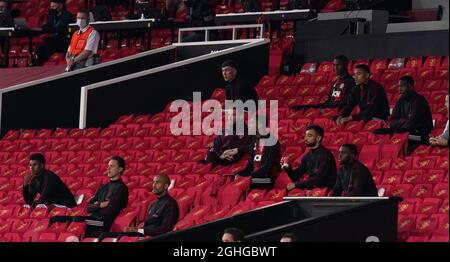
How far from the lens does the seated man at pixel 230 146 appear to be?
16.2 m

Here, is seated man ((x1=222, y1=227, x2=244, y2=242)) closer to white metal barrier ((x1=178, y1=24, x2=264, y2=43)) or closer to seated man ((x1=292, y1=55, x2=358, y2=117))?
seated man ((x1=292, y1=55, x2=358, y2=117))

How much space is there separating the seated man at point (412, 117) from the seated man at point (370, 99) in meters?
0.65

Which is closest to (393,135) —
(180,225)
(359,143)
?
(359,143)

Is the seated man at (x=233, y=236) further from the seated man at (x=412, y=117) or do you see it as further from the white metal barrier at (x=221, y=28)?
the white metal barrier at (x=221, y=28)

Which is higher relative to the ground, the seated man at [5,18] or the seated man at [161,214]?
the seated man at [5,18]

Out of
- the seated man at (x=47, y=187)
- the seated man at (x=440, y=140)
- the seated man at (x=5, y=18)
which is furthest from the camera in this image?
the seated man at (x=5, y=18)

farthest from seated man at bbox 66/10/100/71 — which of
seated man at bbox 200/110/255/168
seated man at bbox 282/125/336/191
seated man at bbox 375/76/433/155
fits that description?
seated man at bbox 282/125/336/191

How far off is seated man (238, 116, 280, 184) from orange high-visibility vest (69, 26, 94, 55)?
499 cm

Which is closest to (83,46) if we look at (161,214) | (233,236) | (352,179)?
(161,214)

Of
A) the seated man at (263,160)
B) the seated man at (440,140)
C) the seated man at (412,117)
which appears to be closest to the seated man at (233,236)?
the seated man at (440,140)

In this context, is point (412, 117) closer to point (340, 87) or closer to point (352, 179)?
point (340, 87)

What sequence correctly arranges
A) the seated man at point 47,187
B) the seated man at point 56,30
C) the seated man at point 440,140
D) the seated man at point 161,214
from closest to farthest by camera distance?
the seated man at point 161,214 → the seated man at point 440,140 → the seated man at point 47,187 → the seated man at point 56,30

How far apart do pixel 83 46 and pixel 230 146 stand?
15.0 ft

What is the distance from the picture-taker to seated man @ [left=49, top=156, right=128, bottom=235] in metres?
14.8
